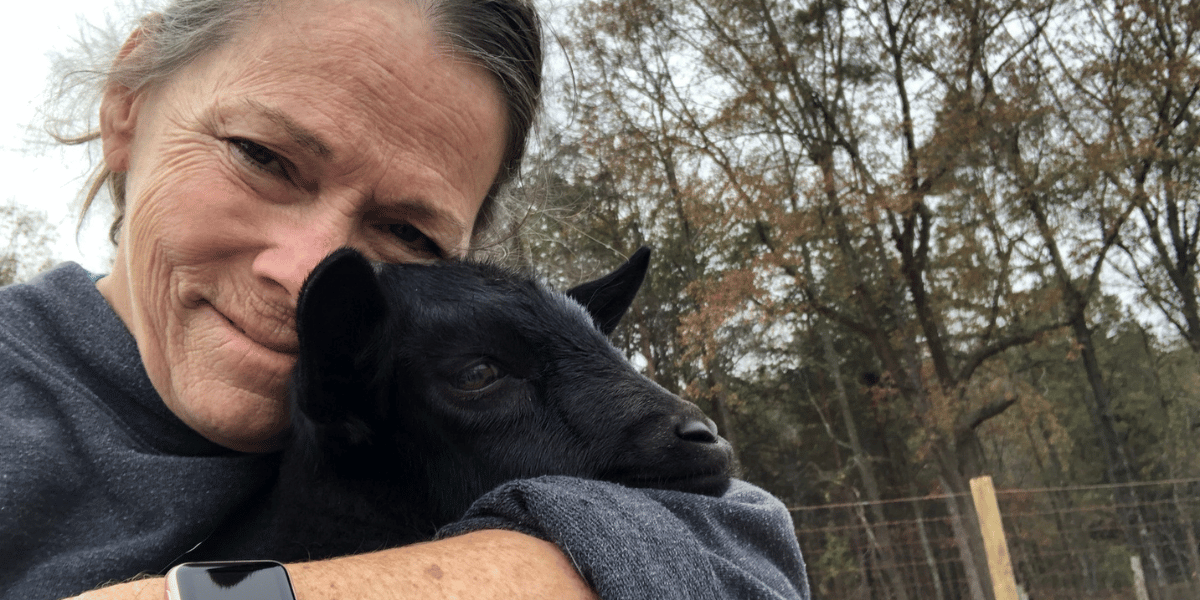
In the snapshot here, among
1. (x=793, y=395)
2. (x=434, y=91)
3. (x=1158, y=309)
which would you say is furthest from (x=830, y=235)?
(x=434, y=91)

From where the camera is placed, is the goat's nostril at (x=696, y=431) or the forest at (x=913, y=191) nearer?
the goat's nostril at (x=696, y=431)

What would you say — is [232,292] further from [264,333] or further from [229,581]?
[229,581]

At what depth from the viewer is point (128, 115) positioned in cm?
211

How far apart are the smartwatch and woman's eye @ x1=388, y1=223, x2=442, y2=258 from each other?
1.46 metres

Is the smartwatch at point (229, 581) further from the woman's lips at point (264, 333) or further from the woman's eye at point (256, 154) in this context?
the woman's eye at point (256, 154)

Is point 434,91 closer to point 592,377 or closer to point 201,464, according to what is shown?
point 592,377

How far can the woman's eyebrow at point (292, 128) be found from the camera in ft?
6.17

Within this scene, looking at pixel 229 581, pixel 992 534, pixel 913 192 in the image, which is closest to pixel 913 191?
pixel 913 192

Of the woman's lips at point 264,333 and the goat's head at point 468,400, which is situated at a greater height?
the woman's lips at point 264,333

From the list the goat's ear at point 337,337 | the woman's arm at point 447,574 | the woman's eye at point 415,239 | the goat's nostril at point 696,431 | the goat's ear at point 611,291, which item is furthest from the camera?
the goat's ear at point 611,291

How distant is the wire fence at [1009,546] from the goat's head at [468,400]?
Result: 7.54m

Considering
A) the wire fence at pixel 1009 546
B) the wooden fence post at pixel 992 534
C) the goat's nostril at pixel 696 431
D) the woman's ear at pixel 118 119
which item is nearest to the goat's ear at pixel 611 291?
the goat's nostril at pixel 696 431

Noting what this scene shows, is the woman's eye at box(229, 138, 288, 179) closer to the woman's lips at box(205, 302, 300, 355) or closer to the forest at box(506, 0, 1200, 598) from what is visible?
the woman's lips at box(205, 302, 300, 355)

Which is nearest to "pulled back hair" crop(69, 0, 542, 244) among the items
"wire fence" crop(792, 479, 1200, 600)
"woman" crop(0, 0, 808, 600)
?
"woman" crop(0, 0, 808, 600)
